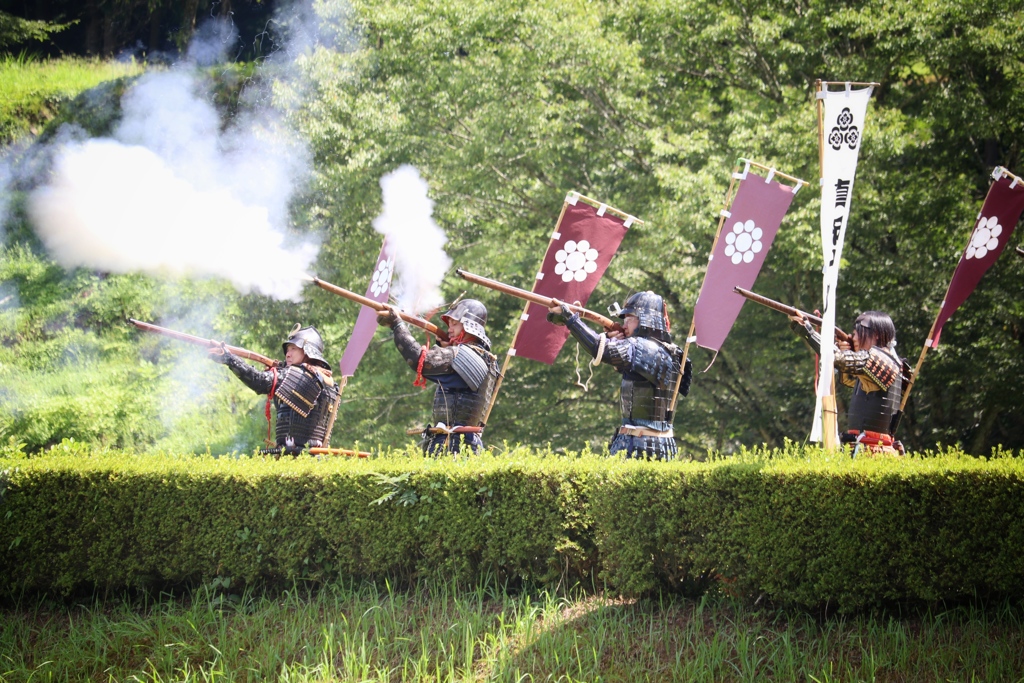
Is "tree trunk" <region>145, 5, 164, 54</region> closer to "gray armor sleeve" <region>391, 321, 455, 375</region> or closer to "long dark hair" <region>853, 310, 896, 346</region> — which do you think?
"gray armor sleeve" <region>391, 321, 455, 375</region>

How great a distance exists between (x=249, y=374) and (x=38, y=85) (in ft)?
45.9

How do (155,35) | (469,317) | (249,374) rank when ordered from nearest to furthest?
(469,317) < (249,374) < (155,35)

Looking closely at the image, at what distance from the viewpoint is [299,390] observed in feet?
30.4

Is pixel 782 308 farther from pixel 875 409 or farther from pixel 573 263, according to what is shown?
pixel 573 263

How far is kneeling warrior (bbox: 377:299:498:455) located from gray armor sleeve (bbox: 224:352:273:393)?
144 centimetres

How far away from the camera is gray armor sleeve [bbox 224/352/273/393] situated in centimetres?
884

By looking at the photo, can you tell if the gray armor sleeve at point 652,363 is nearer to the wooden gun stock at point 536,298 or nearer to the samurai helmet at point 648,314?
the samurai helmet at point 648,314

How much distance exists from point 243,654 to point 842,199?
4.88 metres

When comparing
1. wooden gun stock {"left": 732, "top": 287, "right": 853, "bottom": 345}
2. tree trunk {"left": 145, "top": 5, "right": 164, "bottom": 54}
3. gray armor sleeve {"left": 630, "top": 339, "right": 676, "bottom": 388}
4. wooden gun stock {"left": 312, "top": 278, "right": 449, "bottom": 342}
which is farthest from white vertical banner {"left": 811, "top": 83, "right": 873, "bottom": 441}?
tree trunk {"left": 145, "top": 5, "right": 164, "bottom": 54}

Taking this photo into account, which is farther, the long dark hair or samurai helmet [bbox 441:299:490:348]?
samurai helmet [bbox 441:299:490:348]

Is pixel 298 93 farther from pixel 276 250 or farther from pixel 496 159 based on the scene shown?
pixel 276 250

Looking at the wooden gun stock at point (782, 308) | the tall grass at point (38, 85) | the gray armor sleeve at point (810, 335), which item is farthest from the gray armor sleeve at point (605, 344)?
the tall grass at point (38, 85)

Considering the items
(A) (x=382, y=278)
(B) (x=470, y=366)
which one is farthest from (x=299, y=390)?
(B) (x=470, y=366)

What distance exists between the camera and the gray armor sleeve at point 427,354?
26.5 ft
